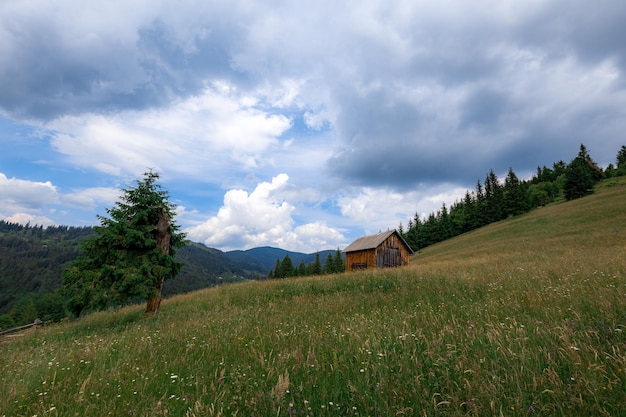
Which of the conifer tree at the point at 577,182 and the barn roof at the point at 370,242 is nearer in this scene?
the barn roof at the point at 370,242

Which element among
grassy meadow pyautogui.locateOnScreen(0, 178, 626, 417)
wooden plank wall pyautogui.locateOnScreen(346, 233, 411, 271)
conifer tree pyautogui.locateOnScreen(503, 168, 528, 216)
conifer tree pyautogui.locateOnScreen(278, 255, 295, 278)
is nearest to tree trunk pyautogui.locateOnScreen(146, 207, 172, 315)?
grassy meadow pyautogui.locateOnScreen(0, 178, 626, 417)

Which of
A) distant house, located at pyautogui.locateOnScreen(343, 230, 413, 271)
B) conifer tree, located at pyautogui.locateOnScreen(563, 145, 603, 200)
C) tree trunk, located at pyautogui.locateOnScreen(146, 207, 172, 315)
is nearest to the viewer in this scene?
tree trunk, located at pyautogui.locateOnScreen(146, 207, 172, 315)

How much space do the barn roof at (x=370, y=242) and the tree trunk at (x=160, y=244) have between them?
2456 cm

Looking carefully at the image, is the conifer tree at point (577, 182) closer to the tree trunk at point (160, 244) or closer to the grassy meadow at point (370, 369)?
the grassy meadow at point (370, 369)

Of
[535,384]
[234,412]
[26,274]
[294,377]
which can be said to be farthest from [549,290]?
[26,274]

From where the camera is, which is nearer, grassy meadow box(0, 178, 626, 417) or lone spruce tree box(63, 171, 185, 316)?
grassy meadow box(0, 178, 626, 417)

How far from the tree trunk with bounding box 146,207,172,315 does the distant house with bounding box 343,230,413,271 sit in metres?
24.5

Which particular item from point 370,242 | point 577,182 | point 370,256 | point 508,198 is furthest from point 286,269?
point 577,182

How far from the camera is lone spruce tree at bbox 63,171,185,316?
11.9 m

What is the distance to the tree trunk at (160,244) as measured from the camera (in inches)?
526

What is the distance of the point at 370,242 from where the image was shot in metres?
36.1

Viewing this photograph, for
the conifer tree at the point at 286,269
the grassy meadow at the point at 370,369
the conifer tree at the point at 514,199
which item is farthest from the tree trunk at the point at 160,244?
the conifer tree at the point at 514,199

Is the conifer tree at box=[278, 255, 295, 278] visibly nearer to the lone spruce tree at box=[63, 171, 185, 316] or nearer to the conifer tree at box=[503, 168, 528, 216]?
the conifer tree at box=[503, 168, 528, 216]

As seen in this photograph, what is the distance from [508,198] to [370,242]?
183ft
